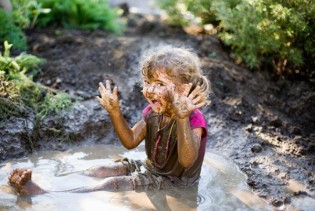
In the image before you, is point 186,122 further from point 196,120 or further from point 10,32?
point 10,32

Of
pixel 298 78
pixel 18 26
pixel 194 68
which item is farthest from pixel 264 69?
pixel 18 26

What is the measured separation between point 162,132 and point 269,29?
246cm

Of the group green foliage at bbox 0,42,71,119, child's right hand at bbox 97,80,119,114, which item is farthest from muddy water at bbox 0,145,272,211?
child's right hand at bbox 97,80,119,114

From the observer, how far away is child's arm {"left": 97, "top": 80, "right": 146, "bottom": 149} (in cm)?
407

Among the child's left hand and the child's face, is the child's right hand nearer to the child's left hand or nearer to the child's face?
the child's face

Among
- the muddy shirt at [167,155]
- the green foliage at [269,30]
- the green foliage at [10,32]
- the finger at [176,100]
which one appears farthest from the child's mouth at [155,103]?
the green foliage at [10,32]

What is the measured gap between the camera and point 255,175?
4.79m

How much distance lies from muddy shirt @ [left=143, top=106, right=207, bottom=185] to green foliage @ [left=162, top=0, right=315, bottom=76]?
215cm

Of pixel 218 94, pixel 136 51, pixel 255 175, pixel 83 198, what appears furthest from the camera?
pixel 136 51

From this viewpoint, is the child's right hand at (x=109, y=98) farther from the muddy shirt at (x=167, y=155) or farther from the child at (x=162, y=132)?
the muddy shirt at (x=167, y=155)

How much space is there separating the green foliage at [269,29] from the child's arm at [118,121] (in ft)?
7.58

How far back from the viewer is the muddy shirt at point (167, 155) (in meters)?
4.26

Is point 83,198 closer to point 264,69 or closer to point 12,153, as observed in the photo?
point 12,153

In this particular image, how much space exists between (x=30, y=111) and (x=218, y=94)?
7.87ft
